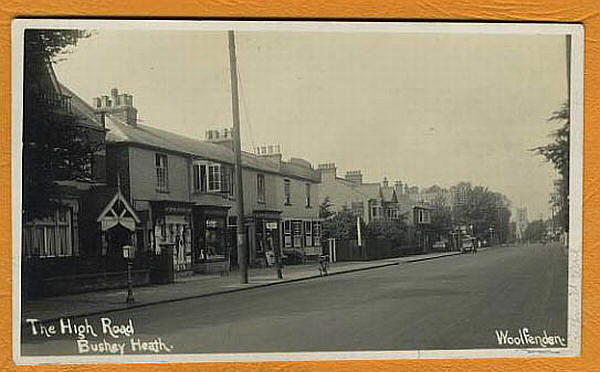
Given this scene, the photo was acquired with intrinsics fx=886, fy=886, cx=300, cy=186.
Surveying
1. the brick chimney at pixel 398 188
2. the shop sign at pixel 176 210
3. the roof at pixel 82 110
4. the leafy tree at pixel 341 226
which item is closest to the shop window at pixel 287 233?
the leafy tree at pixel 341 226

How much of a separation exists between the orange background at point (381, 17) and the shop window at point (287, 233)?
2.79ft

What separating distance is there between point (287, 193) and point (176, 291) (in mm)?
976

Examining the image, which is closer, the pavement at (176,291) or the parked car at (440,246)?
the pavement at (176,291)

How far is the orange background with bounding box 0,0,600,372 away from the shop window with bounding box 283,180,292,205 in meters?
1.08

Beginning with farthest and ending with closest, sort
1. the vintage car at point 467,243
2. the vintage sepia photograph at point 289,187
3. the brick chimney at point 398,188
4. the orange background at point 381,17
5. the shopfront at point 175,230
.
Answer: the vintage car at point 467,243 < the brick chimney at point 398,188 < the shopfront at point 175,230 < the vintage sepia photograph at point 289,187 < the orange background at point 381,17

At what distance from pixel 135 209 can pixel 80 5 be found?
132 centimetres

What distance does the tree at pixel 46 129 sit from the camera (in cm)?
543

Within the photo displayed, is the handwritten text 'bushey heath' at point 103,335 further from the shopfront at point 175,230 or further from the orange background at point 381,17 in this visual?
the shopfront at point 175,230

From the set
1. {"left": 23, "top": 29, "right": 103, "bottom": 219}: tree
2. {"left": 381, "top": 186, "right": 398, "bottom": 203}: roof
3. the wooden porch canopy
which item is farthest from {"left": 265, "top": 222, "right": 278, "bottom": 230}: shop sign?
{"left": 23, "top": 29, "right": 103, "bottom": 219}: tree

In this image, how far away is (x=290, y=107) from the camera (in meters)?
5.79

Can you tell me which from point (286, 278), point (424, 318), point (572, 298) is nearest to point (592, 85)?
point (572, 298)

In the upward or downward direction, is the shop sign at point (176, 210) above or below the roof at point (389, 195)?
below

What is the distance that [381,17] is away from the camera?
221 inches

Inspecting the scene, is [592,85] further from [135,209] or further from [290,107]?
[135,209]
